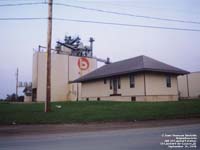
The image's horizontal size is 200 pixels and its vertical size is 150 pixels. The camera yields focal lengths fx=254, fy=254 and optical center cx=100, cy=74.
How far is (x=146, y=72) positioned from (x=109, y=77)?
21.6ft

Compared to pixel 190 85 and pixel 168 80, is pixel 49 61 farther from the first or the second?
pixel 190 85

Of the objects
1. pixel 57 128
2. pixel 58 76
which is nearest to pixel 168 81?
pixel 57 128

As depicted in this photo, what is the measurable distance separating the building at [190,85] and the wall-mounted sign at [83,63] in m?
18.8

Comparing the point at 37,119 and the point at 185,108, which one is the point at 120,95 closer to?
the point at 185,108

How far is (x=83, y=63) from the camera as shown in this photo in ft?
171

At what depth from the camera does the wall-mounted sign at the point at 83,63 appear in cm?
5159

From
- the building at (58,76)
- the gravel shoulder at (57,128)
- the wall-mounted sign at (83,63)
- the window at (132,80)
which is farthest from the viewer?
the wall-mounted sign at (83,63)

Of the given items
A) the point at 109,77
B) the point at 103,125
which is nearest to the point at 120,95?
the point at 109,77

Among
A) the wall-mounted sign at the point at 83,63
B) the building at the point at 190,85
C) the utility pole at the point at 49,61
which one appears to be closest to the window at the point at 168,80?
the building at the point at 190,85

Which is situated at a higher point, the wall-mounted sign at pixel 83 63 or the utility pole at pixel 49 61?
the wall-mounted sign at pixel 83 63

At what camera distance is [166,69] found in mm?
29969

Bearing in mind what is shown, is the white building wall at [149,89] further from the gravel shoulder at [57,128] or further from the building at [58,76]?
the building at [58,76]

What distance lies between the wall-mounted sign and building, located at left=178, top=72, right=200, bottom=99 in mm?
18815

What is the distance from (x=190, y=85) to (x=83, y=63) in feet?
69.3
